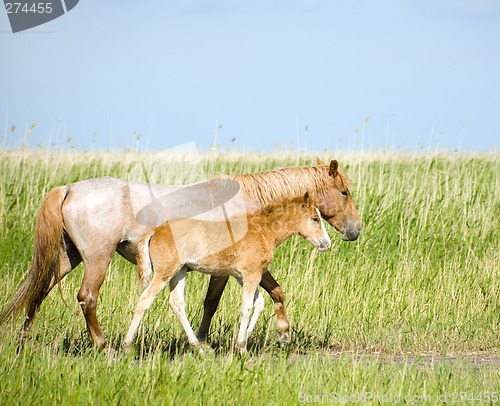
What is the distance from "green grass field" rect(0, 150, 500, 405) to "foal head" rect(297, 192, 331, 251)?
102 cm

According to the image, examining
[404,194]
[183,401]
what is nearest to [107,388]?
[183,401]

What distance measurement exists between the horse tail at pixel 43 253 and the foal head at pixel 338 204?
2.51m

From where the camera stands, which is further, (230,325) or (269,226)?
(230,325)

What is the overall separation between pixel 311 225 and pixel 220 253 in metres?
0.99

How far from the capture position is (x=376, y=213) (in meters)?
11.8

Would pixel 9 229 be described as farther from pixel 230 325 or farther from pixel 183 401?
pixel 183 401

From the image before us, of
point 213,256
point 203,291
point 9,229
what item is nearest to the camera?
point 213,256

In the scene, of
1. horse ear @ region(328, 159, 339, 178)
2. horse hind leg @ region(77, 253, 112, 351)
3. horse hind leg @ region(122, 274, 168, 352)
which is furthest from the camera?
horse ear @ region(328, 159, 339, 178)

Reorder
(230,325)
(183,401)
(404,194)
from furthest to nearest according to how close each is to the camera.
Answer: (404,194) → (230,325) → (183,401)

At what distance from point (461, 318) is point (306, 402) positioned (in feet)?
13.3

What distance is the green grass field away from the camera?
5324mm

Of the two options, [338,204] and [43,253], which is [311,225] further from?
[43,253]

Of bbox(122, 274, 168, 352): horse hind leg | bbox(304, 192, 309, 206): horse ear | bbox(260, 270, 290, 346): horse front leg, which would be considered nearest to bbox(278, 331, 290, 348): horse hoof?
bbox(260, 270, 290, 346): horse front leg

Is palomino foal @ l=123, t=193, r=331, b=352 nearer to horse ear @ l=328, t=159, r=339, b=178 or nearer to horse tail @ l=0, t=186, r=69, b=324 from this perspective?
horse ear @ l=328, t=159, r=339, b=178
